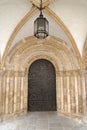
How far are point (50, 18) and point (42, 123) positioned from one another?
324 cm

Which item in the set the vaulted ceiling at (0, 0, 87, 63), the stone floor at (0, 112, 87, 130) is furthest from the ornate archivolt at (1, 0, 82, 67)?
the stone floor at (0, 112, 87, 130)

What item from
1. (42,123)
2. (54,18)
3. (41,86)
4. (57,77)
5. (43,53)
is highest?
(54,18)

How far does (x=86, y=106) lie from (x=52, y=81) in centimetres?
173

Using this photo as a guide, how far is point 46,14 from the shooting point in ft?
13.7

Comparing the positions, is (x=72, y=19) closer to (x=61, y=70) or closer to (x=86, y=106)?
(x=61, y=70)

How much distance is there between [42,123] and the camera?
4273 mm

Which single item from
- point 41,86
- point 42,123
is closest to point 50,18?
point 41,86

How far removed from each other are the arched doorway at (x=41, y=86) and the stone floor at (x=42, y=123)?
2.47ft

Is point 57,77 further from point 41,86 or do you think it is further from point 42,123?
point 42,123

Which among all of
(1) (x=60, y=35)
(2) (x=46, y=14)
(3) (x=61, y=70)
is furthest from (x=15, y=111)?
(2) (x=46, y=14)

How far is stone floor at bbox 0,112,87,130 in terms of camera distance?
396cm

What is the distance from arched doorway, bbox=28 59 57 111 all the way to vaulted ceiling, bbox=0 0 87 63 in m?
1.58

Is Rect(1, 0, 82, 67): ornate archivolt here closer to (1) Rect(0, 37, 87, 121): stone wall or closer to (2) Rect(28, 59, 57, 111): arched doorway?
(1) Rect(0, 37, 87, 121): stone wall

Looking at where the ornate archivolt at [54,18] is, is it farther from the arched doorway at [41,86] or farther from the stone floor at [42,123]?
the stone floor at [42,123]
